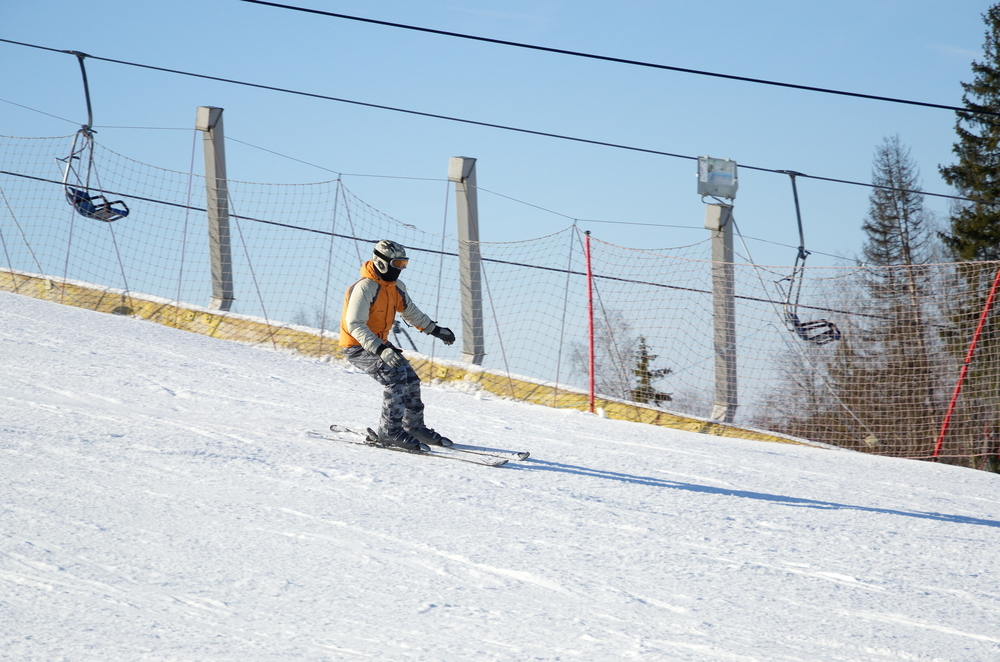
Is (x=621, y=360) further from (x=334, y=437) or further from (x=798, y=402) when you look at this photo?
(x=334, y=437)

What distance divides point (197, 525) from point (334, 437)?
Result: 2.45 m

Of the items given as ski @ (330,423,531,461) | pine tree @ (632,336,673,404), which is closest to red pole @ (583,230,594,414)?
pine tree @ (632,336,673,404)

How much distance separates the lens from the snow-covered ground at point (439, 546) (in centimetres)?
334

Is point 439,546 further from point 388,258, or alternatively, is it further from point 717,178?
point 717,178

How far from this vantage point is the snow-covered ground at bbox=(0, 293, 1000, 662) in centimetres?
334

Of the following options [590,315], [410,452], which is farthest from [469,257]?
[410,452]

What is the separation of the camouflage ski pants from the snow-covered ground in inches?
10.5

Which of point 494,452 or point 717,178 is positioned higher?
point 717,178

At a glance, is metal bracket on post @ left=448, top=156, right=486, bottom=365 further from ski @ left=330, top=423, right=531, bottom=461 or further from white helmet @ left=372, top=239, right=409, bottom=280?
white helmet @ left=372, top=239, right=409, bottom=280

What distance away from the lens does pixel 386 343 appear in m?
6.66

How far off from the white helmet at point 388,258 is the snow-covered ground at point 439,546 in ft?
4.06

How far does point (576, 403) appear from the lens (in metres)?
9.91

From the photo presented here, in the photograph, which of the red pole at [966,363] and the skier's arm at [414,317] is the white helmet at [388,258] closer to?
the skier's arm at [414,317]

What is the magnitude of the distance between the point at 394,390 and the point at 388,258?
901 millimetres
